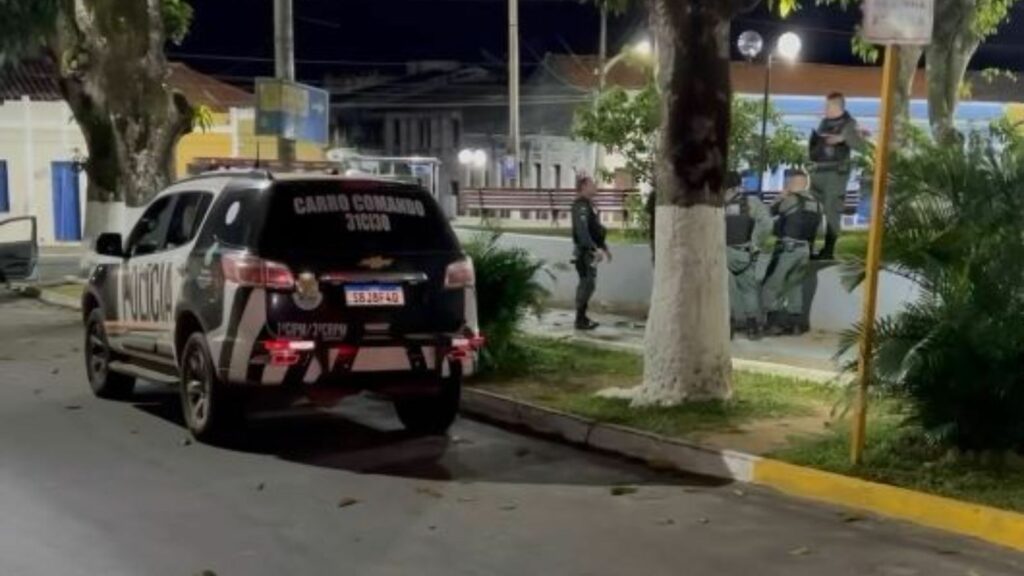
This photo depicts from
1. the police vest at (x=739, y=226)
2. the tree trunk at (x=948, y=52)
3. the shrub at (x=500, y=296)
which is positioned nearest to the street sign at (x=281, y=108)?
the shrub at (x=500, y=296)

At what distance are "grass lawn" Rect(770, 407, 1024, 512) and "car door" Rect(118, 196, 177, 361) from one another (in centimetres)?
469

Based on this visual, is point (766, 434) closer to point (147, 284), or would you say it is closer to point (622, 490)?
point (622, 490)

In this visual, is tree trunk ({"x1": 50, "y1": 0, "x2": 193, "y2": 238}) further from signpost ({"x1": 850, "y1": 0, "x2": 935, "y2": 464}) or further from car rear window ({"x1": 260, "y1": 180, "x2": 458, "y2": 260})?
signpost ({"x1": 850, "y1": 0, "x2": 935, "y2": 464})

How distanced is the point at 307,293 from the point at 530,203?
2365 centimetres

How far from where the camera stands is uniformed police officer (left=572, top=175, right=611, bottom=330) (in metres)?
14.5

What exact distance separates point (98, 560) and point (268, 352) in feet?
8.02

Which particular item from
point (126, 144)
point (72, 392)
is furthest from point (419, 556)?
point (126, 144)

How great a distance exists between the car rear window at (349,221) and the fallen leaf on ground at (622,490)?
221cm

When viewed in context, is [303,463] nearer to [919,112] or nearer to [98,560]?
[98,560]

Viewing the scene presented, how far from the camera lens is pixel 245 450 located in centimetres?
892

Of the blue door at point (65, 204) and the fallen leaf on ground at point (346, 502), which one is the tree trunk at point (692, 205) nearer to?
the fallen leaf on ground at point (346, 502)

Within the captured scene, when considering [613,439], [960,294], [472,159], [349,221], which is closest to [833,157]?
[613,439]

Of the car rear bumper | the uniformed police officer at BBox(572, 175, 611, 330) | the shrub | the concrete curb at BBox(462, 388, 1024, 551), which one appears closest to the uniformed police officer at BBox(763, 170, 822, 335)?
the uniformed police officer at BBox(572, 175, 611, 330)

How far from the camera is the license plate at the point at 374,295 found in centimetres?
858
